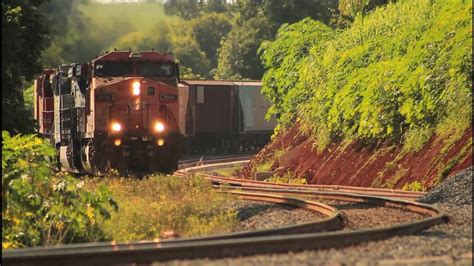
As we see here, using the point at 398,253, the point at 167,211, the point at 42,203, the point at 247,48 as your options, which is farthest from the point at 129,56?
the point at 247,48

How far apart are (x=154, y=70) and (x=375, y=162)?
5900mm

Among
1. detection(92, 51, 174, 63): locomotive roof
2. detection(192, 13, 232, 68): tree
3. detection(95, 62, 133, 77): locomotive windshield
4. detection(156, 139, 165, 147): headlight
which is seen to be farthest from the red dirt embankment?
detection(192, 13, 232, 68): tree

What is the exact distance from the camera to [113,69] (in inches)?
919

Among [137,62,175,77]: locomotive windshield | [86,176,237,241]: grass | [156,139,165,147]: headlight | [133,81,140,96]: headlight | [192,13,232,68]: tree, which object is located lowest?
[86,176,237,241]: grass

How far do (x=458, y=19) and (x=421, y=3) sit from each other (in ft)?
14.6

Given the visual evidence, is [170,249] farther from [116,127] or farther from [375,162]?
[375,162]

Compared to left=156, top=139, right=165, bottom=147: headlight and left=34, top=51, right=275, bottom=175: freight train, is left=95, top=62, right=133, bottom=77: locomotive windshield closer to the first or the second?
left=34, top=51, right=275, bottom=175: freight train

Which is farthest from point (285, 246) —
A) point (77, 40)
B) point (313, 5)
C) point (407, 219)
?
point (313, 5)

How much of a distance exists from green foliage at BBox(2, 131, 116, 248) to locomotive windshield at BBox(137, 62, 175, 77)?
1013 cm

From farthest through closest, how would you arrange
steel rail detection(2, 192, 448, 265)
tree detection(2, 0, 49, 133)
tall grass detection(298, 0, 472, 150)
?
tall grass detection(298, 0, 472, 150)
tree detection(2, 0, 49, 133)
steel rail detection(2, 192, 448, 265)

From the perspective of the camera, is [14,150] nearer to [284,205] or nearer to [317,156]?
[284,205]

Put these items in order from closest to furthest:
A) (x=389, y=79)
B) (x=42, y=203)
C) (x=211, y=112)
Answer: (x=42, y=203) < (x=389, y=79) < (x=211, y=112)

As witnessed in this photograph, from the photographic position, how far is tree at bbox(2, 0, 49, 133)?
17.5 meters

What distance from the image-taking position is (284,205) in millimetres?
17062
